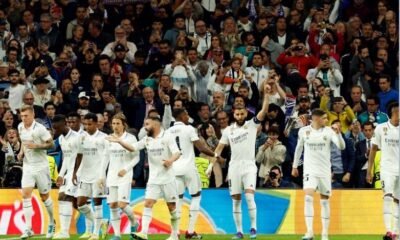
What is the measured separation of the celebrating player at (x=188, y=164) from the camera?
28.8m

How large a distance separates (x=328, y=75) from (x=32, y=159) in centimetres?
A: 822

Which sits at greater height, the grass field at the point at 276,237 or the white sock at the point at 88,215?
the white sock at the point at 88,215

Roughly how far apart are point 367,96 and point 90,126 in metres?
7.80

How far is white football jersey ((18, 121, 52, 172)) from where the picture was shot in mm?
28562

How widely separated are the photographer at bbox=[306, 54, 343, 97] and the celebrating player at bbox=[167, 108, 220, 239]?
218 inches

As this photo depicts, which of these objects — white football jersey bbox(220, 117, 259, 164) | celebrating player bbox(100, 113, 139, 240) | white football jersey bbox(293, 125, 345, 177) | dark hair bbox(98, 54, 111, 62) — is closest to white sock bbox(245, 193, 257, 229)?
white football jersey bbox(220, 117, 259, 164)

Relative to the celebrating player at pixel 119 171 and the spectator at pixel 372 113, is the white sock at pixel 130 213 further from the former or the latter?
the spectator at pixel 372 113

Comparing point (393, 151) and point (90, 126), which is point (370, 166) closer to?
point (393, 151)

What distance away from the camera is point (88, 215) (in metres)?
29.2

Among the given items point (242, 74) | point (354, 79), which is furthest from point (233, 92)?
point (354, 79)

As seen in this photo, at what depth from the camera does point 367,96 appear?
33562mm

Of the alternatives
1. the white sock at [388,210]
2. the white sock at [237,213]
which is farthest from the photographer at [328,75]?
the white sock at [388,210]

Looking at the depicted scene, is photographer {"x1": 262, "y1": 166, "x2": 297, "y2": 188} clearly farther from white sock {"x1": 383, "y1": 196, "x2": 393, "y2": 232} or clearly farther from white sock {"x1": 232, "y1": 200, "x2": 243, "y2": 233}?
white sock {"x1": 383, "y1": 196, "x2": 393, "y2": 232}

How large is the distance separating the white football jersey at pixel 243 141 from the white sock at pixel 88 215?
2.97 meters
